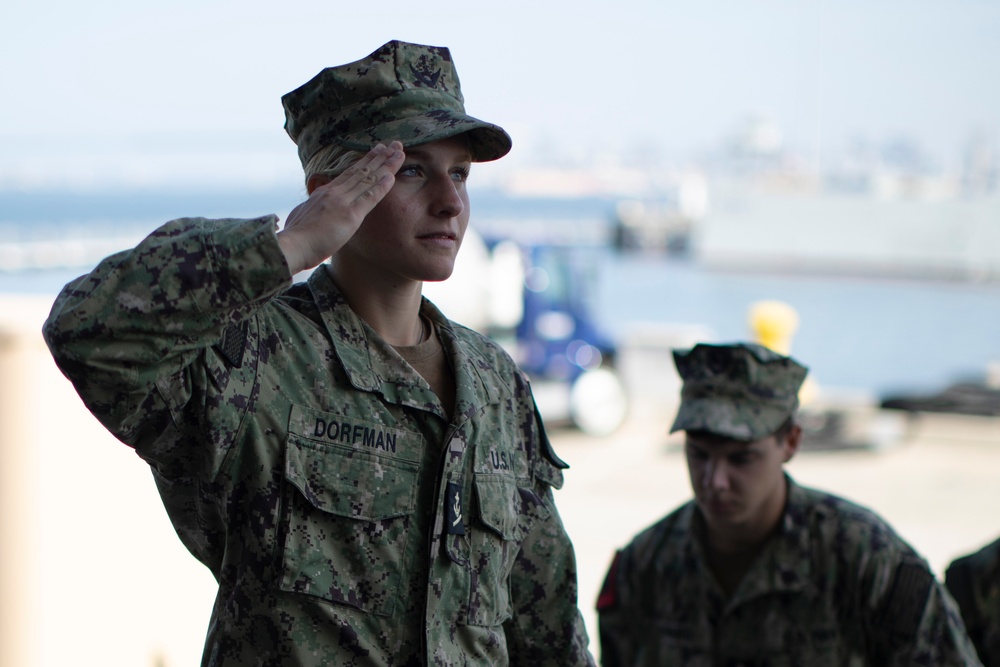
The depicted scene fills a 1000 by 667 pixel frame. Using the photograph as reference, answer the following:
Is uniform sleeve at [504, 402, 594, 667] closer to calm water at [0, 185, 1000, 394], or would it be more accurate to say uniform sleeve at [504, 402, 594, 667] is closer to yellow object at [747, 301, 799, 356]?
yellow object at [747, 301, 799, 356]

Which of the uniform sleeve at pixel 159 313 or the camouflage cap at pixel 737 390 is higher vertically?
the camouflage cap at pixel 737 390

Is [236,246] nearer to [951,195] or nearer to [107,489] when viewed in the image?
[107,489]

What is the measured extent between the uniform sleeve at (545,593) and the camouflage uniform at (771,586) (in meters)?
0.91

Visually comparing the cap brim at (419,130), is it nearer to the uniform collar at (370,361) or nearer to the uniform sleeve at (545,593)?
the uniform collar at (370,361)

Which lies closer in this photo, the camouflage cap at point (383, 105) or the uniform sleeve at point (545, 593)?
the camouflage cap at point (383, 105)

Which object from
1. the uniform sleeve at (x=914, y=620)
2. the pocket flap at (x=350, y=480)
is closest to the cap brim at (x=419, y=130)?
the pocket flap at (x=350, y=480)

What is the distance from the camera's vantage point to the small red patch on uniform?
3146 millimetres

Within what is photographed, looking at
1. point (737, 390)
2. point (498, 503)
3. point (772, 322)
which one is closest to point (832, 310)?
point (772, 322)

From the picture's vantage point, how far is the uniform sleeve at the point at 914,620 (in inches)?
105

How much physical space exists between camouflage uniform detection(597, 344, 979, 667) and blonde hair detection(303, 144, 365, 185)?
4.87ft

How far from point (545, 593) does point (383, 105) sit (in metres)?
0.96

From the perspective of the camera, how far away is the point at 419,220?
5.88 feet

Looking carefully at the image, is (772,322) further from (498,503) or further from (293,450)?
(293,450)

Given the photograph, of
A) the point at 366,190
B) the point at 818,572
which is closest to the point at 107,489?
the point at 818,572
